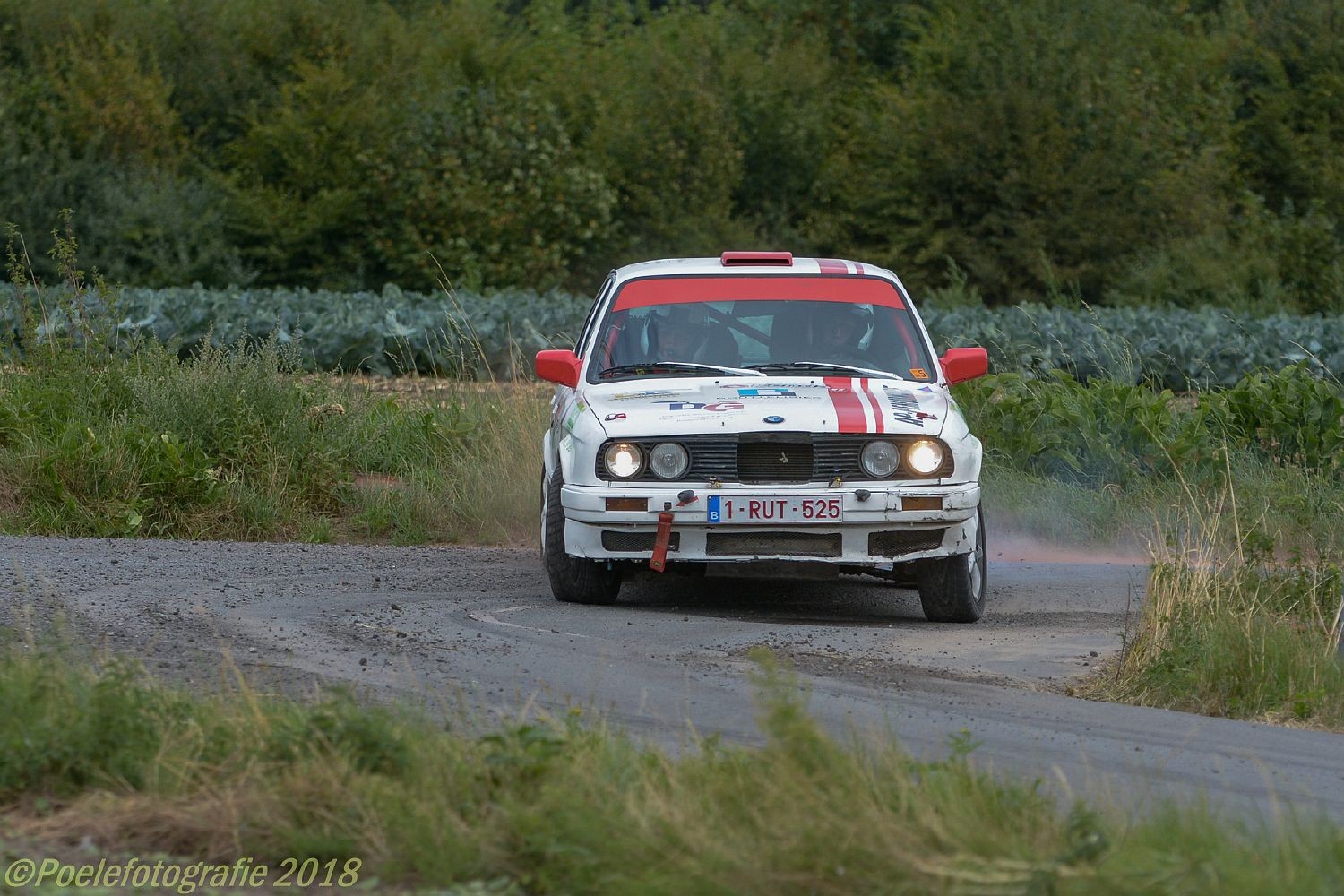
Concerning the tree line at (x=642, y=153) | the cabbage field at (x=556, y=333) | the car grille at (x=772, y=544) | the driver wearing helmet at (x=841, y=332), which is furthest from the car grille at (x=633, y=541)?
the tree line at (x=642, y=153)

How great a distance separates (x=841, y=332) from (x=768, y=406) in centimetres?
116

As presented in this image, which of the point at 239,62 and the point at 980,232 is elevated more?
Result: the point at 239,62

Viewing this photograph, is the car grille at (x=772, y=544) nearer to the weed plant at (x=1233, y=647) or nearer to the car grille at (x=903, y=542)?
the car grille at (x=903, y=542)

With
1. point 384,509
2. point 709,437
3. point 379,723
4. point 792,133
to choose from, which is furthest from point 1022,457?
point 792,133

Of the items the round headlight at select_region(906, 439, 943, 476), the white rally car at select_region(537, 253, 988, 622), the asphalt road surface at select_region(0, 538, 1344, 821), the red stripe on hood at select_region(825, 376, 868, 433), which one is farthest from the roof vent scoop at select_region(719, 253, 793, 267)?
the round headlight at select_region(906, 439, 943, 476)

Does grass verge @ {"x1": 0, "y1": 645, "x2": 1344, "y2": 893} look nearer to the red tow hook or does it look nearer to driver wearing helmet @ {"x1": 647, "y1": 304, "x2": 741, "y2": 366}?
the red tow hook

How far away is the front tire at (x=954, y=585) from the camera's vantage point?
27.0 feet

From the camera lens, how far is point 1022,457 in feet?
41.9

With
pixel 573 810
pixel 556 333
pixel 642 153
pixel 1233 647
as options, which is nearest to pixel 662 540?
pixel 1233 647

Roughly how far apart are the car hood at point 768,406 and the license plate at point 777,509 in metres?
0.31

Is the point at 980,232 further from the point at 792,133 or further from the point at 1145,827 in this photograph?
the point at 1145,827

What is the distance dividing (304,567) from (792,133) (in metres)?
27.4

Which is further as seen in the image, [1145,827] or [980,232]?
[980,232]

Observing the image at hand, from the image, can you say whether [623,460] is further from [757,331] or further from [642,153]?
[642,153]
